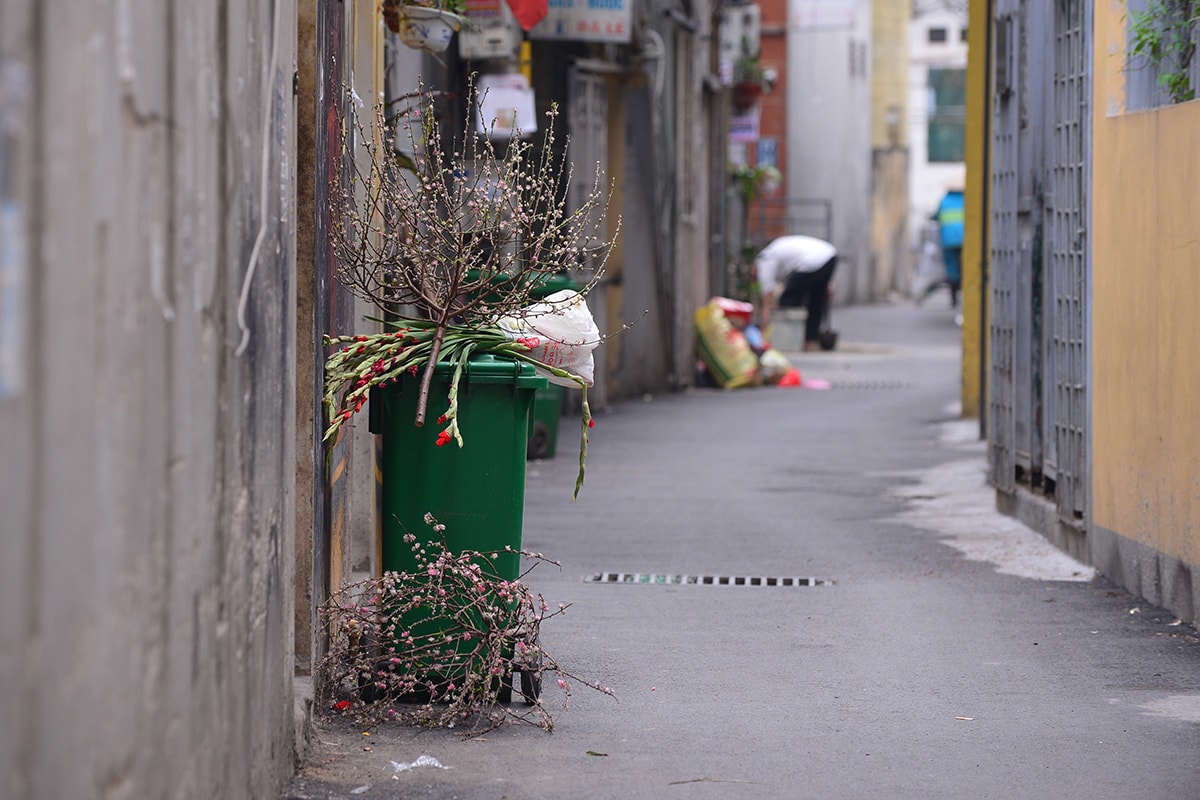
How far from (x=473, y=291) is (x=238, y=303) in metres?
1.81

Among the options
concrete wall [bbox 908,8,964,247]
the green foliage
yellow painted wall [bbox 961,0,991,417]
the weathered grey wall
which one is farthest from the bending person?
concrete wall [bbox 908,8,964,247]

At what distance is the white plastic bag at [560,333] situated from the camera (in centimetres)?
571

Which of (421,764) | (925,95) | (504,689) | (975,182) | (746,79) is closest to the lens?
(421,764)

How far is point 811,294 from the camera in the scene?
24.1 meters

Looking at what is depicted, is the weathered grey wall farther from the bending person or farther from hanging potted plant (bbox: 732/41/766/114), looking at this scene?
hanging potted plant (bbox: 732/41/766/114)

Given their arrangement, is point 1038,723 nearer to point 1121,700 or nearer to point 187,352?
point 1121,700

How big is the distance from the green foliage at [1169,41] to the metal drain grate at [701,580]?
9.08ft

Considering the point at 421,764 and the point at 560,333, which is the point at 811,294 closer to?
the point at 560,333

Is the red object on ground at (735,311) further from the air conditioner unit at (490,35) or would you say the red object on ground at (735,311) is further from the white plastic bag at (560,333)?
the white plastic bag at (560,333)

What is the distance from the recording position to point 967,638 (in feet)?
22.8

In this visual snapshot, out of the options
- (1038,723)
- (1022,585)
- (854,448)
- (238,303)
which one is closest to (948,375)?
(854,448)

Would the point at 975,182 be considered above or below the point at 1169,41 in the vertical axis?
below

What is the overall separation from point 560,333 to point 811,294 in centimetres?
1867

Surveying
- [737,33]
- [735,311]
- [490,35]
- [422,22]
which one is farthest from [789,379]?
[422,22]
